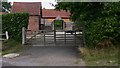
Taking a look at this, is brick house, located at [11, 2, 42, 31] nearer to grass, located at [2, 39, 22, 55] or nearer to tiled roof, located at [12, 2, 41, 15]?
tiled roof, located at [12, 2, 41, 15]

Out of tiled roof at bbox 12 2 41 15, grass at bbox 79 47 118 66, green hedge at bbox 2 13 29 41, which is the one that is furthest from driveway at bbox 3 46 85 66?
tiled roof at bbox 12 2 41 15

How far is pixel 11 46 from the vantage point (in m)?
18.9

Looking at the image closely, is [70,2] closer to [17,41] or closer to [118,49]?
[118,49]

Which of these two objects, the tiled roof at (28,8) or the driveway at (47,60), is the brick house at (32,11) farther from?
the driveway at (47,60)

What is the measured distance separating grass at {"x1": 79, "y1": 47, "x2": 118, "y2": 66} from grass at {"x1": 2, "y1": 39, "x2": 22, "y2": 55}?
514 cm

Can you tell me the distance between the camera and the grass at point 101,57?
1170 cm

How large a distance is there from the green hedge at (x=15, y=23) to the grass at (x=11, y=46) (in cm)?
75

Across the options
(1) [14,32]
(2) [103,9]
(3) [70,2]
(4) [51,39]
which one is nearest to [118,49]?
(2) [103,9]

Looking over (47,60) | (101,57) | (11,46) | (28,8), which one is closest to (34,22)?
(28,8)

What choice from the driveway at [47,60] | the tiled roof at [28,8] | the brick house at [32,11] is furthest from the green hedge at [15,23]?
the tiled roof at [28,8]

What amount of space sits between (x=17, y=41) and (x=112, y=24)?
9.25m

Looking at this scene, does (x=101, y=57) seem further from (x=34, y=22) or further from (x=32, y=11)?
(x=32, y=11)

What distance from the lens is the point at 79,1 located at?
14.6m

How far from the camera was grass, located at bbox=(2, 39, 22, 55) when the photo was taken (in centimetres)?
1730
